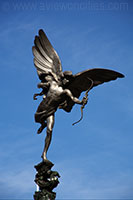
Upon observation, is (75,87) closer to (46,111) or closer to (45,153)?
(46,111)

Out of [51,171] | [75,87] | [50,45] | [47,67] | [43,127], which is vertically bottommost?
[51,171]

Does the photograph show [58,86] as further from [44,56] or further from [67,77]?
[44,56]

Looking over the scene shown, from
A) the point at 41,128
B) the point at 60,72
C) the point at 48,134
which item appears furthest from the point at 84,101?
the point at 41,128

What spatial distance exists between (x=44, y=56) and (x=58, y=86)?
171 centimetres

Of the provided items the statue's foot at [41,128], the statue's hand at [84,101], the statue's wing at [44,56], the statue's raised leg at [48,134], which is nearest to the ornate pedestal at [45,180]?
the statue's raised leg at [48,134]

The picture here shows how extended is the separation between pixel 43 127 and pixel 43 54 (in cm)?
303

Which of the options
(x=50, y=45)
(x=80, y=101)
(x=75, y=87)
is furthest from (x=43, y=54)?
(x=80, y=101)

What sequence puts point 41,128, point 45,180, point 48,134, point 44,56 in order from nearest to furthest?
point 45,180
point 48,134
point 41,128
point 44,56

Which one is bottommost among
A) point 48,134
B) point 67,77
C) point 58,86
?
point 48,134

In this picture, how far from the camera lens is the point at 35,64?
47.2 ft

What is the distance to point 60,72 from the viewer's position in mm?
13633

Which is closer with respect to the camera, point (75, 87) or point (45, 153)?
point (45, 153)

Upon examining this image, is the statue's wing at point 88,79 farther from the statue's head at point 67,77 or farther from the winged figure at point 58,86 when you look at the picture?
the statue's head at point 67,77

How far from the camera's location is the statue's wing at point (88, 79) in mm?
13430
